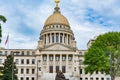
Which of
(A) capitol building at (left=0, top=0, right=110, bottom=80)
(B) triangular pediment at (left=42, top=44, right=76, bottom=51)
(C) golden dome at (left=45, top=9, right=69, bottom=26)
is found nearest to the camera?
(A) capitol building at (left=0, top=0, right=110, bottom=80)

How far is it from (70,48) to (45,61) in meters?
11.2

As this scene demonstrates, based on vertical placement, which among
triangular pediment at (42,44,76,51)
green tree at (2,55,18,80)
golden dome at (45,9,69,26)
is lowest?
green tree at (2,55,18,80)

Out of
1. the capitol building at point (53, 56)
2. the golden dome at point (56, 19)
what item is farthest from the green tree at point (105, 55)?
the golden dome at point (56, 19)

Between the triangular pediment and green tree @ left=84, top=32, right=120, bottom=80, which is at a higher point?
the triangular pediment

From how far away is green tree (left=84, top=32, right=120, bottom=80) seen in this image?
224 feet

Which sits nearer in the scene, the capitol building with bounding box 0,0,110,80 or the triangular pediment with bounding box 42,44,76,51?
the capitol building with bounding box 0,0,110,80

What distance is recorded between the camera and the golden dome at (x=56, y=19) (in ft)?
452

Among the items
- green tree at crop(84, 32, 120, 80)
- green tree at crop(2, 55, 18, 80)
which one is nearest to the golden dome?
green tree at crop(2, 55, 18, 80)

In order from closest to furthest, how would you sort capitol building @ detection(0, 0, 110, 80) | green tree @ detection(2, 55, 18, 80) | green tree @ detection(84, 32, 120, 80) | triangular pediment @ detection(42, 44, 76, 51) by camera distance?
1. green tree @ detection(84, 32, 120, 80)
2. green tree @ detection(2, 55, 18, 80)
3. capitol building @ detection(0, 0, 110, 80)
4. triangular pediment @ detection(42, 44, 76, 51)

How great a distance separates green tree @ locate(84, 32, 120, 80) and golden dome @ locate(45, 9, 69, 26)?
215 feet

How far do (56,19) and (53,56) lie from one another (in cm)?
2199

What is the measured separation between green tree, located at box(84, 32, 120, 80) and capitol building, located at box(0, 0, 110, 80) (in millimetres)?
43958

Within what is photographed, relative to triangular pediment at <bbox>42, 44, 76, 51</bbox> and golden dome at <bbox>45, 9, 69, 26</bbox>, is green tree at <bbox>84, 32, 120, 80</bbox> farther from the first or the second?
golden dome at <bbox>45, 9, 69, 26</bbox>

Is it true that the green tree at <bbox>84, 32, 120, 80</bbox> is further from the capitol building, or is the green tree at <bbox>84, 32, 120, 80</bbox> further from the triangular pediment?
the triangular pediment
